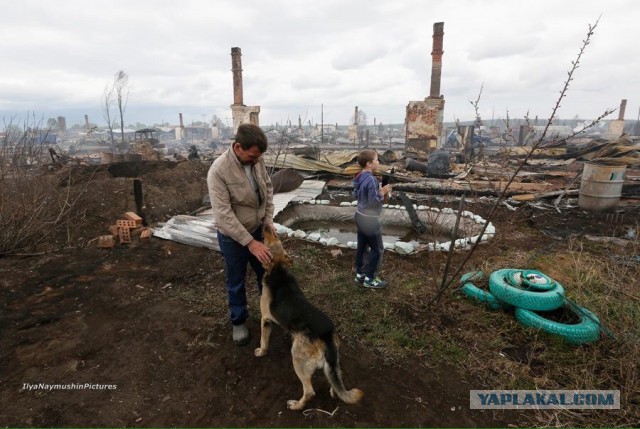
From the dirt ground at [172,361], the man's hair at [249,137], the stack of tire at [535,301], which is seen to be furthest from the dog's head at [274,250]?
the stack of tire at [535,301]

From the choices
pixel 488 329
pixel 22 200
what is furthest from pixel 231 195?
pixel 22 200

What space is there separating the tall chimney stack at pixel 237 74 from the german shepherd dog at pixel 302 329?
18407 mm

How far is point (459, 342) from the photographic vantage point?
10.0 ft

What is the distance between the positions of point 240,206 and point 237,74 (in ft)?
61.1

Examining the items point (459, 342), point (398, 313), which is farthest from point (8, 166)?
point (459, 342)

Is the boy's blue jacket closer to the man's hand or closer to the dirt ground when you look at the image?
the dirt ground

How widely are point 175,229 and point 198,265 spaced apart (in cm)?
147

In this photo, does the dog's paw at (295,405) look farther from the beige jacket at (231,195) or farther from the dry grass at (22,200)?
the dry grass at (22,200)

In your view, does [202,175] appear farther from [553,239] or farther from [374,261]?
[553,239]

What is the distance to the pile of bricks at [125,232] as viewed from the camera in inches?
213

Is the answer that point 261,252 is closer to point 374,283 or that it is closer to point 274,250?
point 274,250

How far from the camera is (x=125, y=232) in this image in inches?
221

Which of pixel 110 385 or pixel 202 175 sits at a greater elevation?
pixel 202 175

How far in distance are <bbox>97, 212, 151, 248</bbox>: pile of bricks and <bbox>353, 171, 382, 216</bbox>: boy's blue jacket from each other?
418 cm
